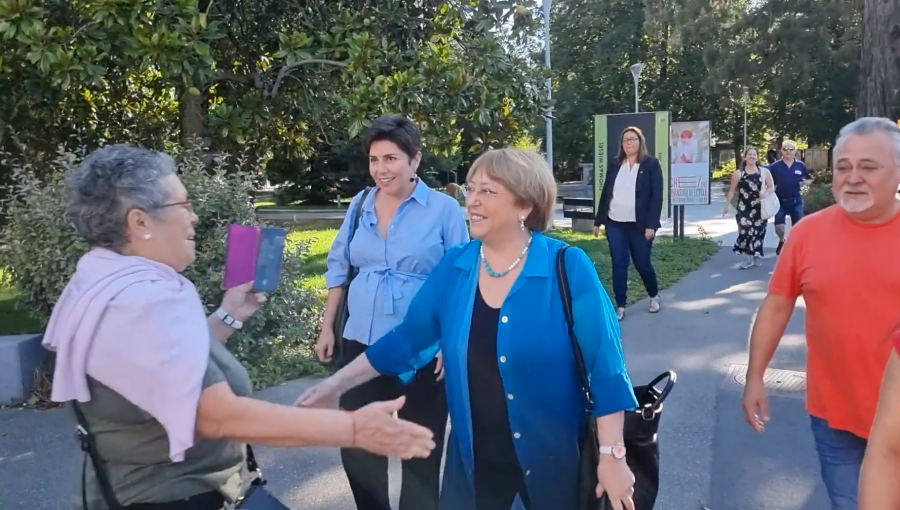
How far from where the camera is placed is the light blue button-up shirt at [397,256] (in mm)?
3414

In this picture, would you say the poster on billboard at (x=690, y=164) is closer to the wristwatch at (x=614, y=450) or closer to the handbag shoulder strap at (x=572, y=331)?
the handbag shoulder strap at (x=572, y=331)

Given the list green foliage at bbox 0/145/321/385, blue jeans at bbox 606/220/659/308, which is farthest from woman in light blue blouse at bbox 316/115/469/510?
blue jeans at bbox 606/220/659/308

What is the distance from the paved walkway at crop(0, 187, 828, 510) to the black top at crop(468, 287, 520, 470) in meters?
1.84

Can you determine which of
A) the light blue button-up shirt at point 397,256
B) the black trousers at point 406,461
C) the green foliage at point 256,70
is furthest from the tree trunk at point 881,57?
the black trousers at point 406,461

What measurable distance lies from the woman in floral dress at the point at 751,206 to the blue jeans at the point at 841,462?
9450mm

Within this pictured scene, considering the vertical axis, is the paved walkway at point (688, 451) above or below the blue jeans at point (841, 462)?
below

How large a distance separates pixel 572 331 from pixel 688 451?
2833mm

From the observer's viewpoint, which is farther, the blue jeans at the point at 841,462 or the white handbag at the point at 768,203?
the white handbag at the point at 768,203

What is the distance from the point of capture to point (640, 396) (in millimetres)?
2682

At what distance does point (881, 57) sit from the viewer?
41.1ft

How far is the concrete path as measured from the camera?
4312mm

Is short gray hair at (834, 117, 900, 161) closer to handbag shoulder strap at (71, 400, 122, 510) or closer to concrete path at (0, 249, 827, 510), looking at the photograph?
concrete path at (0, 249, 827, 510)

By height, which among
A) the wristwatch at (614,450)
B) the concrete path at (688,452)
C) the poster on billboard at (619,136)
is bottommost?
the concrete path at (688,452)

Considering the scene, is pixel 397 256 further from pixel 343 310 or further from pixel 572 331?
pixel 572 331
